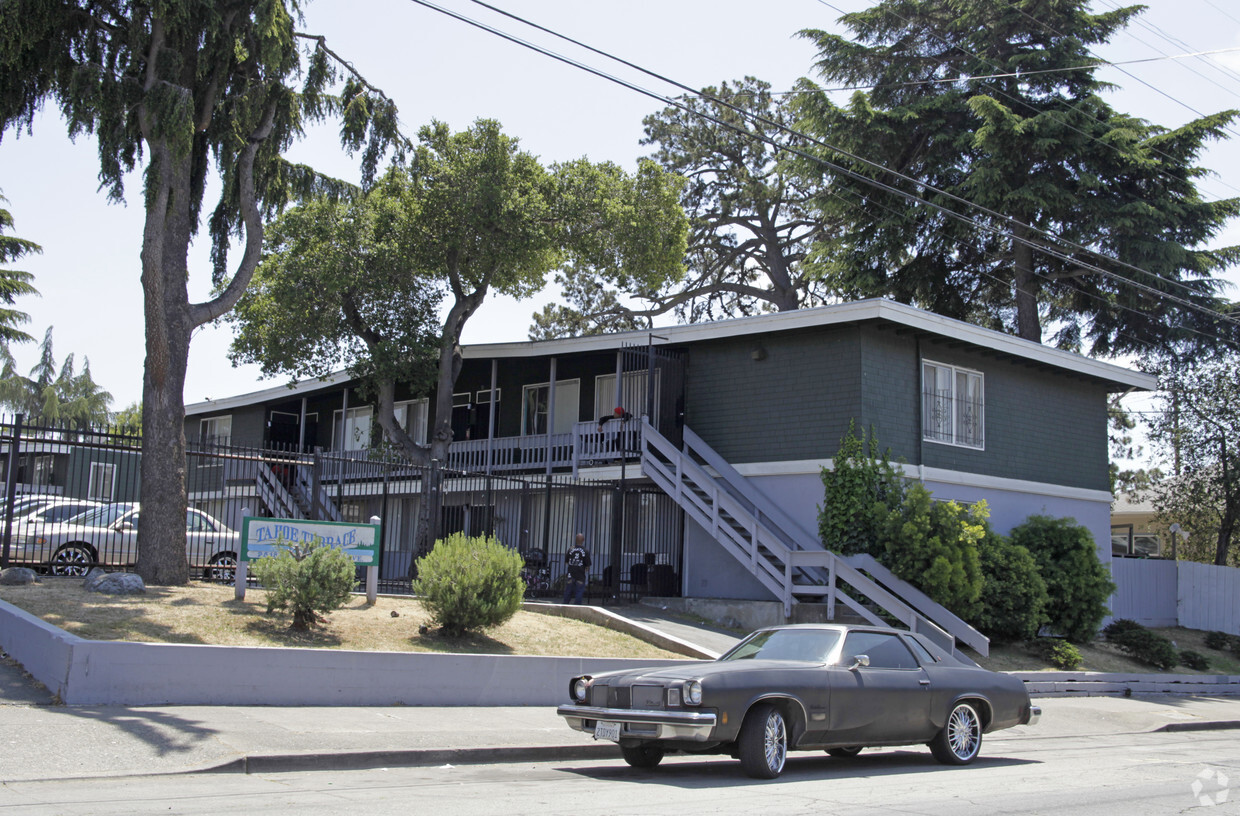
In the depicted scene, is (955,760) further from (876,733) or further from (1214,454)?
(1214,454)

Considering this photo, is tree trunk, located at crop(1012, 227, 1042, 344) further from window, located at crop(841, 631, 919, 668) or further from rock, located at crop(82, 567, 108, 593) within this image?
rock, located at crop(82, 567, 108, 593)

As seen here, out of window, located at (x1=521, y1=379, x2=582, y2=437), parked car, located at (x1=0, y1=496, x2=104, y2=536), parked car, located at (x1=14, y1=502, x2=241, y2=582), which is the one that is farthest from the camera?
window, located at (x1=521, y1=379, x2=582, y2=437)

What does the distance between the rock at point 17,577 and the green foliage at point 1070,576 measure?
682 inches

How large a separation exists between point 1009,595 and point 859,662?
1142 cm

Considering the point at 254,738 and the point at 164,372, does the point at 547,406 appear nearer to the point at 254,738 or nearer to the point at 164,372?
the point at 164,372

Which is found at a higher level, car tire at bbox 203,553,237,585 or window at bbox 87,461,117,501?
window at bbox 87,461,117,501

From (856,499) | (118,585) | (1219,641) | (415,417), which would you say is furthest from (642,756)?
(415,417)

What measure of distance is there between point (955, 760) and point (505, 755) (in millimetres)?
4424

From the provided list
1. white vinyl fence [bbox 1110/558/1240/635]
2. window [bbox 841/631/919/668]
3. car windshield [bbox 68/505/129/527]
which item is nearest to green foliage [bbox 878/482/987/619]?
window [bbox 841/631/919/668]

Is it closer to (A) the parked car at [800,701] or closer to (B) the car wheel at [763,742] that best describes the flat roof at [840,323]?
(A) the parked car at [800,701]

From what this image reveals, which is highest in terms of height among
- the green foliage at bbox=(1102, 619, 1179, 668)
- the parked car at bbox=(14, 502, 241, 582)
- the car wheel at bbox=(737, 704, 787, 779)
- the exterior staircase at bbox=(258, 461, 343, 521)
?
the exterior staircase at bbox=(258, 461, 343, 521)

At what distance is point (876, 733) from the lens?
33.6ft

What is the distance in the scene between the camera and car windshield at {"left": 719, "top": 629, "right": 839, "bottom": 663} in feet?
34.0

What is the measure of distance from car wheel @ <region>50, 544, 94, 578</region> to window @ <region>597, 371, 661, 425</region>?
36.4ft
